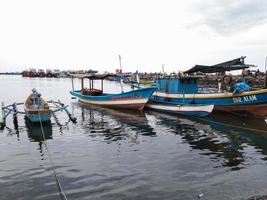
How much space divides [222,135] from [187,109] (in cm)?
749

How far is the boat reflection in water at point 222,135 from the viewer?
44.0ft

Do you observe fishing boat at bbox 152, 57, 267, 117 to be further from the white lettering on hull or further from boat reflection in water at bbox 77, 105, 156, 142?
boat reflection in water at bbox 77, 105, 156, 142

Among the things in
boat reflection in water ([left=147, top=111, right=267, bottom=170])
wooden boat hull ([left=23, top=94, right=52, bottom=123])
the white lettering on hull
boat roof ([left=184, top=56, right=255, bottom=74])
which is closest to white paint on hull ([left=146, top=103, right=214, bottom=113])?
boat reflection in water ([left=147, top=111, right=267, bottom=170])

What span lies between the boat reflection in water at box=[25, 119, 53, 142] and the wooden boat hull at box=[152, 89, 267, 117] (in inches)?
525

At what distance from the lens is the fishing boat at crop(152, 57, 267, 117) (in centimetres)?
2339

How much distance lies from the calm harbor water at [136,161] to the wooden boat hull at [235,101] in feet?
7.68

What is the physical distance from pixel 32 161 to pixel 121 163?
13.1 ft

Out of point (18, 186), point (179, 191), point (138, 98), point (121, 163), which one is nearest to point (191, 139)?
point (121, 163)

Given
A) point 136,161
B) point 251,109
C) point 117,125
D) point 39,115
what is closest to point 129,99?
point 117,125

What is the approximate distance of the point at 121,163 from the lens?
12.3m

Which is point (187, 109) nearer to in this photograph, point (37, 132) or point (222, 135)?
point (222, 135)

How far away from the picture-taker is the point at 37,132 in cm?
1841

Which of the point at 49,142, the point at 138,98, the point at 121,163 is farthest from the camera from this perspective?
the point at 138,98

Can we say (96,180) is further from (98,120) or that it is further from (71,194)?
(98,120)
